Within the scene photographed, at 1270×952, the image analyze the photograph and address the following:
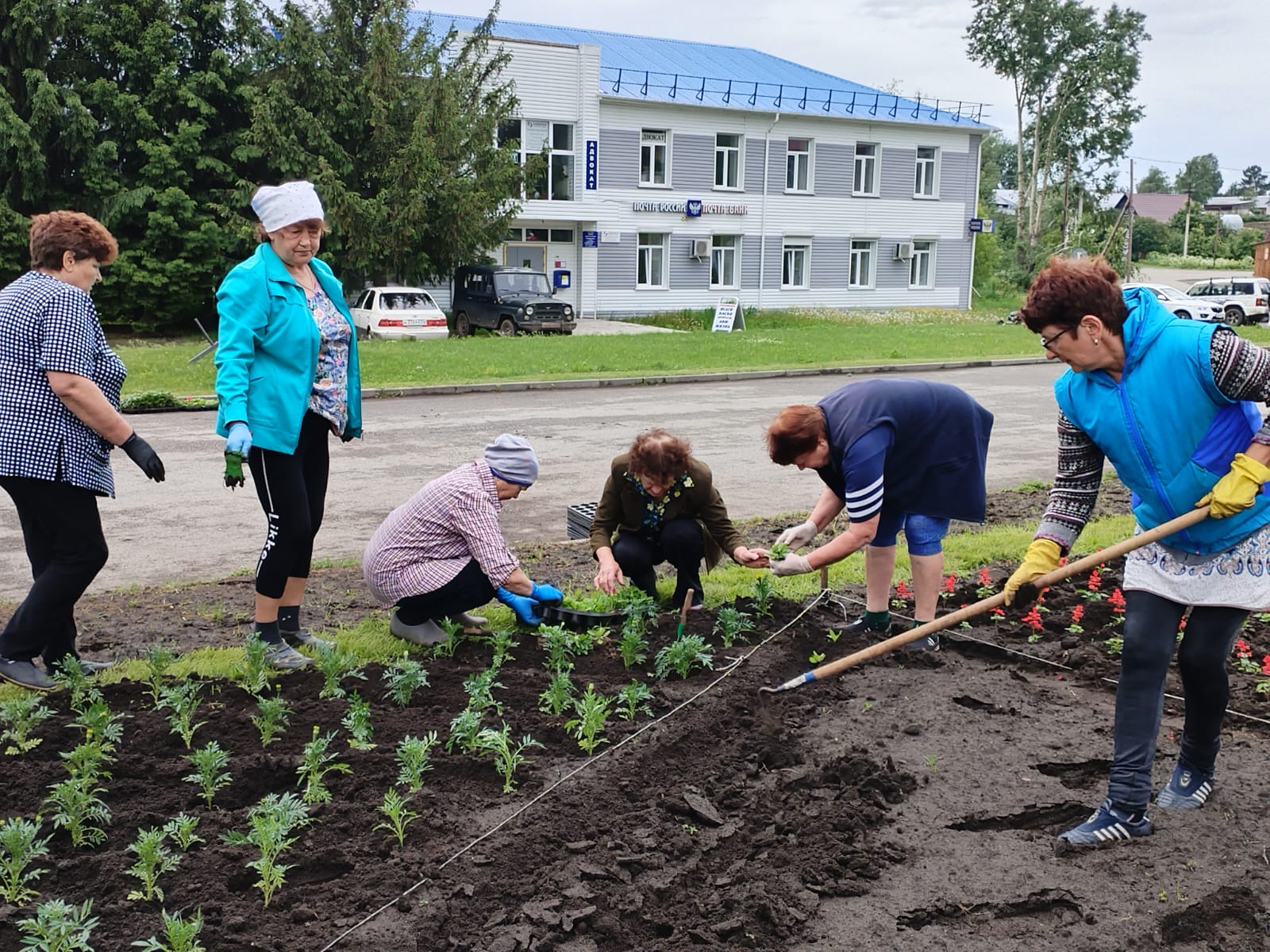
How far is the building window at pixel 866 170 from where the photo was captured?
136 ft

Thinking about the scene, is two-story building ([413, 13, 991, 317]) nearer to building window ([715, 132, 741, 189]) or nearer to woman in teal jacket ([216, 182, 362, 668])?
building window ([715, 132, 741, 189])

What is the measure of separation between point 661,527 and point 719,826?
2.41 metres

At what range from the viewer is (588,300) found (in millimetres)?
37375

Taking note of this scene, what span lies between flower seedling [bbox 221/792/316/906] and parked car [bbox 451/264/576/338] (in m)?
26.0

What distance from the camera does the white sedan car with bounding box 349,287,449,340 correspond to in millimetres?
26984

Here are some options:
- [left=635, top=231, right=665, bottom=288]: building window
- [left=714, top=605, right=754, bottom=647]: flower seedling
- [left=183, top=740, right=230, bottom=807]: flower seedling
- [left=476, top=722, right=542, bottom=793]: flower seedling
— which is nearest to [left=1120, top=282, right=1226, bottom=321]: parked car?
[left=635, top=231, right=665, bottom=288]: building window

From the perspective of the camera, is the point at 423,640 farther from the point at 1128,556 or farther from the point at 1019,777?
the point at 1128,556

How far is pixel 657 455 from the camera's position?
17.8ft

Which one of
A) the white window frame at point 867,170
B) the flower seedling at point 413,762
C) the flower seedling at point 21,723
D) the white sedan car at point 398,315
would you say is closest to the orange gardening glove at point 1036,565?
the flower seedling at point 413,762

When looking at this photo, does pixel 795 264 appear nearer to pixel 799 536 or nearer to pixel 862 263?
pixel 862 263

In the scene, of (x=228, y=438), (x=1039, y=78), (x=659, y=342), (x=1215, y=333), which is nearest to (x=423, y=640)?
(x=228, y=438)

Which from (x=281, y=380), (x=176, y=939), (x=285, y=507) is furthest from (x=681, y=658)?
(x=176, y=939)

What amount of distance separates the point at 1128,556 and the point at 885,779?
1.12 meters

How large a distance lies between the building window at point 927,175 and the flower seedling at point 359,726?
4104 cm
